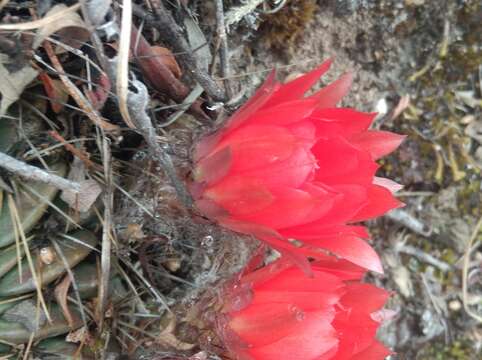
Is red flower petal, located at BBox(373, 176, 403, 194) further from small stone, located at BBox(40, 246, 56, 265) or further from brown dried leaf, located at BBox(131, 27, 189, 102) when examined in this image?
small stone, located at BBox(40, 246, 56, 265)

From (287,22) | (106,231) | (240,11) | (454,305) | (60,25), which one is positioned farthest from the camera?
(454,305)

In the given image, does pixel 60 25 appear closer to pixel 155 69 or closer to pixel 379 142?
pixel 155 69

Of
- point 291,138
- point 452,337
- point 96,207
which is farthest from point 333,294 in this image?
point 452,337

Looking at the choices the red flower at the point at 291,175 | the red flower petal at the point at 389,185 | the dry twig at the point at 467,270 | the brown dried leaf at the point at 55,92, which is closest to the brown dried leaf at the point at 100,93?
the brown dried leaf at the point at 55,92

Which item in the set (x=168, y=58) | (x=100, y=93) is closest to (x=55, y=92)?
(x=100, y=93)

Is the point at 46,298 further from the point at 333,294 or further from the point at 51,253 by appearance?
the point at 333,294

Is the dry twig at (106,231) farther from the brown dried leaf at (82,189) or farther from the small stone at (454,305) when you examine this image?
the small stone at (454,305)

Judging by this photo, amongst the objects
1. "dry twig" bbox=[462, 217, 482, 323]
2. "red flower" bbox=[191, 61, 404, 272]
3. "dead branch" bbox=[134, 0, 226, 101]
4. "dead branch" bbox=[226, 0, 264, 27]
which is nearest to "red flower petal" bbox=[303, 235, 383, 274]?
"red flower" bbox=[191, 61, 404, 272]
